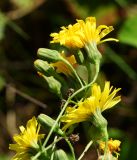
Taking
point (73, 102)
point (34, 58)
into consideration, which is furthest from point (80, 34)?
point (34, 58)

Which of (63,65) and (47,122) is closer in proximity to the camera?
(47,122)

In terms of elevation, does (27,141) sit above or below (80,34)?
below

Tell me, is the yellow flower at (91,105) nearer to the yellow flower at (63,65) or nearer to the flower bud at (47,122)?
the flower bud at (47,122)

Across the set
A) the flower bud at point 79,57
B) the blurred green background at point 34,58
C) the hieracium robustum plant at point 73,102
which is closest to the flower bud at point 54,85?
the hieracium robustum plant at point 73,102

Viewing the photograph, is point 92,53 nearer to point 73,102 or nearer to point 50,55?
point 50,55

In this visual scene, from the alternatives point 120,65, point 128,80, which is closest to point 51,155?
point 120,65

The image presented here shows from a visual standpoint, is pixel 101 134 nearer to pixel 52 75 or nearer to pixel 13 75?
pixel 52 75
